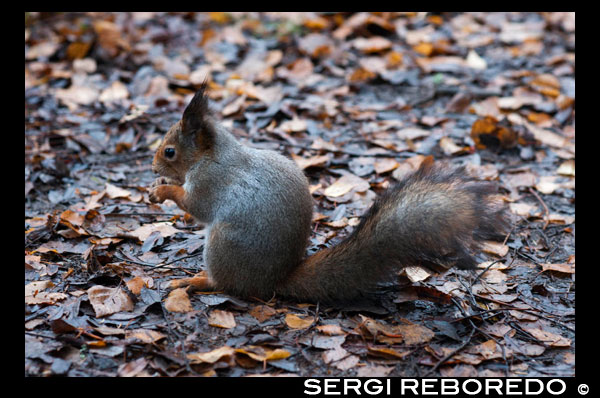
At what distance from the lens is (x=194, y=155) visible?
3.41 m

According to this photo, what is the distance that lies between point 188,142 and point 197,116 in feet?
0.56

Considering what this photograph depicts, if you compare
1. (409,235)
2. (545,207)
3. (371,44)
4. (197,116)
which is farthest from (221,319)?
(371,44)

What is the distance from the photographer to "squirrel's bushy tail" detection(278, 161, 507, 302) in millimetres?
2750

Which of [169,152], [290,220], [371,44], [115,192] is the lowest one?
[115,192]

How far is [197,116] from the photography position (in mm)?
3328

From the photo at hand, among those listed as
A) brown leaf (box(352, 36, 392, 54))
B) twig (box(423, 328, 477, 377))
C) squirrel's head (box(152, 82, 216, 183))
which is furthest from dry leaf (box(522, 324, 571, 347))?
brown leaf (box(352, 36, 392, 54))

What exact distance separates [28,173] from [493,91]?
3.95 meters

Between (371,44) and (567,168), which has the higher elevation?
(371,44)

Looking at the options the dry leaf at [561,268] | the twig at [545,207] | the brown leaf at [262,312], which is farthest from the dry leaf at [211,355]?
the twig at [545,207]

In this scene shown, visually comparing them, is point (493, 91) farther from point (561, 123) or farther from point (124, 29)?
point (124, 29)

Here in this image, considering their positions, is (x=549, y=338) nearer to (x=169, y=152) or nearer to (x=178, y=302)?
(x=178, y=302)

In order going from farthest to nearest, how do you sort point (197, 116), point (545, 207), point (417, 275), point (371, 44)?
point (371, 44) → point (545, 207) → point (417, 275) → point (197, 116)

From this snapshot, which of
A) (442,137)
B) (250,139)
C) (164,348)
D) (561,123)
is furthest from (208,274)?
(561,123)

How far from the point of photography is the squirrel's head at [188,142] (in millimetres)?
3320
